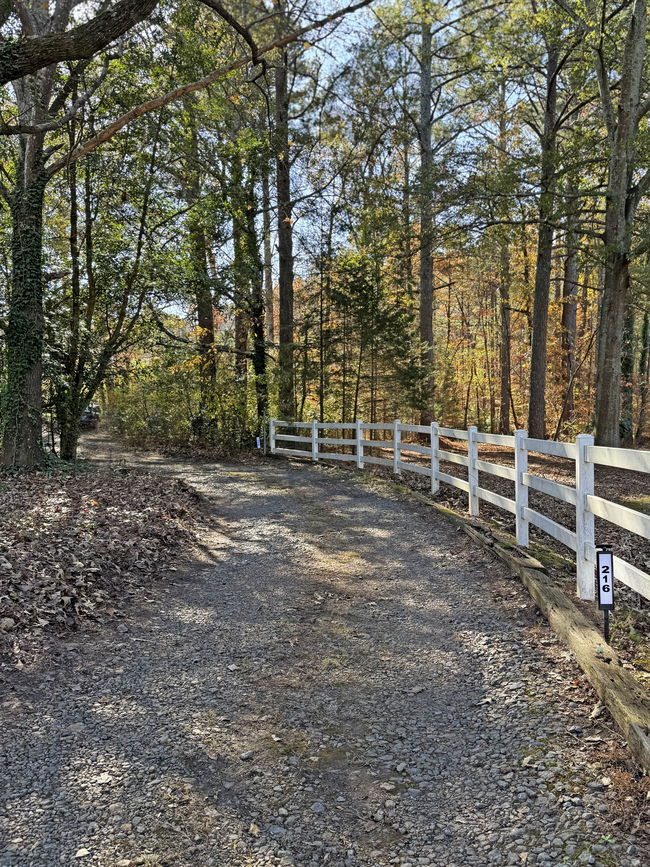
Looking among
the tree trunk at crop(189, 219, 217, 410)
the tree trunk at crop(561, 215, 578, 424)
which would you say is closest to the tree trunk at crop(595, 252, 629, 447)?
the tree trunk at crop(561, 215, 578, 424)

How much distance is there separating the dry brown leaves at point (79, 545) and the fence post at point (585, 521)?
384cm

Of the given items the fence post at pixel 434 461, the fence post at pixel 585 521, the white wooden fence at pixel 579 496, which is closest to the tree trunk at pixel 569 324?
the fence post at pixel 434 461

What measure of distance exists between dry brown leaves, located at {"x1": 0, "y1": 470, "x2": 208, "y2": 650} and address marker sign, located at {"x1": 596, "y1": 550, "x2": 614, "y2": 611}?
373 centimetres

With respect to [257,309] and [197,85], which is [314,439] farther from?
[197,85]

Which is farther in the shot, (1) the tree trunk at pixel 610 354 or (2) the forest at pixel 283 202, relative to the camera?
(1) the tree trunk at pixel 610 354

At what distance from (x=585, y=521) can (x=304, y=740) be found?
2.73 m

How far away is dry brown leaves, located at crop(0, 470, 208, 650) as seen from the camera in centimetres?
462

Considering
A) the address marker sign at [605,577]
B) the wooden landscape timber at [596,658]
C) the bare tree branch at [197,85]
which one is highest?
the bare tree branch at [197,85]

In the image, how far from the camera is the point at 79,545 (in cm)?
584

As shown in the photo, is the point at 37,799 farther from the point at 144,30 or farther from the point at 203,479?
the point at 144,30

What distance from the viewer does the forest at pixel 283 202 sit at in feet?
37.7

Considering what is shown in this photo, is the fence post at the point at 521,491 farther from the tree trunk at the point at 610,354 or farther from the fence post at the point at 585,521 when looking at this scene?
the tree trunk at the point at 610,354

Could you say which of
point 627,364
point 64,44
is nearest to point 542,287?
point 627,364

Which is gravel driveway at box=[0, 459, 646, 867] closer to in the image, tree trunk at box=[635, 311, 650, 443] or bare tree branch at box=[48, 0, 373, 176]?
bare tree branch at box=[48, 0, 373, 176]
